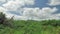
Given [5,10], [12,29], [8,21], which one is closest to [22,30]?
[12,29]

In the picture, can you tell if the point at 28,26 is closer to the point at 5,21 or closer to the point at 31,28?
the point at 31,28

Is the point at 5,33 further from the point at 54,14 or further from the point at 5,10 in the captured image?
the point at 54,14

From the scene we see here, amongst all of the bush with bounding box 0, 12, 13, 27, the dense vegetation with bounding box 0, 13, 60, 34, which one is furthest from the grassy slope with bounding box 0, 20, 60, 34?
the bush with bounding box 0, 12, 13, 27

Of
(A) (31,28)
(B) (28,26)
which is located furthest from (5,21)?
(A) (31,28)

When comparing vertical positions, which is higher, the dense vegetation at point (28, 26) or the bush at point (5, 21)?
the bush at point (5, 21)

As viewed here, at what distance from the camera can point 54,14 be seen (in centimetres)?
712

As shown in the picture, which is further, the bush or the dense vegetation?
the bush

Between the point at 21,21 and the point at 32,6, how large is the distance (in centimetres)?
65

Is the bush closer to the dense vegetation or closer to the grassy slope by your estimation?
the dense vegetation

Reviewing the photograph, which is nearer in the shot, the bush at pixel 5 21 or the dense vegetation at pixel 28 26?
the dense vegetation at pixel 28 26

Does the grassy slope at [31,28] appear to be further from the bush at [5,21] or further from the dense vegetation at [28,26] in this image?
the bush at [5,21]

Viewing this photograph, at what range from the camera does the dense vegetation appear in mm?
5996

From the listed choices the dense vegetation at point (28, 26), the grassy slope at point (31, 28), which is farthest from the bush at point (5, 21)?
the grassy slope at point (31, 28)

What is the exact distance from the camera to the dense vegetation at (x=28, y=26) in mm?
5996
